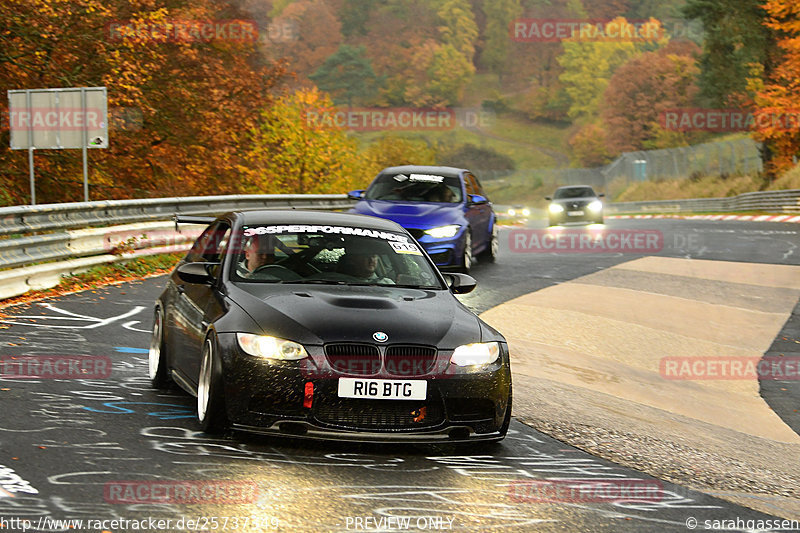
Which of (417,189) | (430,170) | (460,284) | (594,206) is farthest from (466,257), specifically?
(594,206)

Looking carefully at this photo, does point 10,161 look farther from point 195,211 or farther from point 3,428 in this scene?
point 3,428


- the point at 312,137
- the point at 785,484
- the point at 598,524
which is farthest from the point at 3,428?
the point at 312,137

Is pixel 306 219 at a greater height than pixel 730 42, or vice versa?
pixel 730 42

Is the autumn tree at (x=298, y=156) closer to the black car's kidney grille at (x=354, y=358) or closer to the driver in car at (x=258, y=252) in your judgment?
the driver in car at (x=258, y=252)

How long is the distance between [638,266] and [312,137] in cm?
2601

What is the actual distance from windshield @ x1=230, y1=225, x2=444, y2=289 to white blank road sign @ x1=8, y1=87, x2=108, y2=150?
1216cm

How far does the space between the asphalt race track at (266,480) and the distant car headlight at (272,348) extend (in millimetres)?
578

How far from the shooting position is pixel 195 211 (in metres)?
21.2

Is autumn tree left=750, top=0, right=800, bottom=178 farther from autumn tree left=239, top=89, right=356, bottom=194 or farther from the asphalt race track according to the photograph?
the asphalt race track

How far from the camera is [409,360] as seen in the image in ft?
21.4

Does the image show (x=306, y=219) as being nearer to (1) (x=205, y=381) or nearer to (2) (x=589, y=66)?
(1) (x=205, y=381)

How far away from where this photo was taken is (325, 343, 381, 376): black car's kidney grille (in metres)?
6.39

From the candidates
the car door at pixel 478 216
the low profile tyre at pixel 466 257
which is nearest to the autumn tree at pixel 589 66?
the car door at pixel 478 216

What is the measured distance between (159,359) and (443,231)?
29.2 feet
